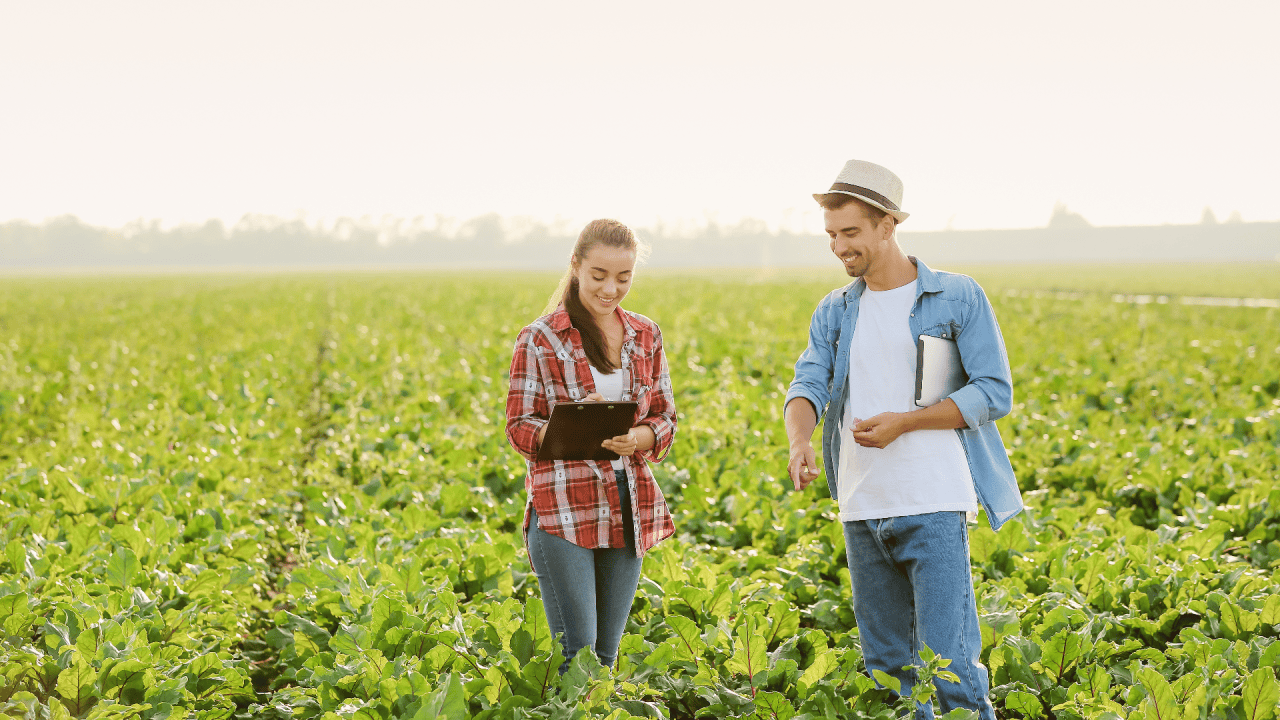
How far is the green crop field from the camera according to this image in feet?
10.1

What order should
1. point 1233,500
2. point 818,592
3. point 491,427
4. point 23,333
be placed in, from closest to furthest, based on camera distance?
point 818,592 → point 1233,500 → point 491,427 → point 23,333

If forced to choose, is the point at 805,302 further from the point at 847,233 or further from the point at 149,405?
the point at 847,233

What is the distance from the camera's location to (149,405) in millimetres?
8953

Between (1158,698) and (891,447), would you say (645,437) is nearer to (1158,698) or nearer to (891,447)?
(891,447)

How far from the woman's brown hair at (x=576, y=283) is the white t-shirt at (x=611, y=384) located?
2 cm

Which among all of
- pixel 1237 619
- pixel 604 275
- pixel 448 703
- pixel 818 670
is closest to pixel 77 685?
pixel 448 703

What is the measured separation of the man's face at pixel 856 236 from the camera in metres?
2.47

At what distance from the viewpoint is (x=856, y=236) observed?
8.21 ft

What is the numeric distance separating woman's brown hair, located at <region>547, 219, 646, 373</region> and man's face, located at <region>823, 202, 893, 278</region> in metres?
0.58

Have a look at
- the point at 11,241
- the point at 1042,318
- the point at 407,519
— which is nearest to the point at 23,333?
the point at 407,519

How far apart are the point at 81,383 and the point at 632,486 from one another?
32.1 ft

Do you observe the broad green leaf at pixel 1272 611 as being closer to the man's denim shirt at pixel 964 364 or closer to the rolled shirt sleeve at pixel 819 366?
the man's denim shirt at pixel 964 364

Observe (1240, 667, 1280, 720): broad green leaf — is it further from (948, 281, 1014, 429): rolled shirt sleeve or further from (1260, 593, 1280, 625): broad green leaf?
(948, 281, 1014, 429): rolled shirt sleeve

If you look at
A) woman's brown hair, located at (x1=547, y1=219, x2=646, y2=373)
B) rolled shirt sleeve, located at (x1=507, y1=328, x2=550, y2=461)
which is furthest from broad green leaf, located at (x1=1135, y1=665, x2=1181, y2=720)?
rolled shirt sleeve, located at (x1=507, y1=328, x2=550, y2=461)
